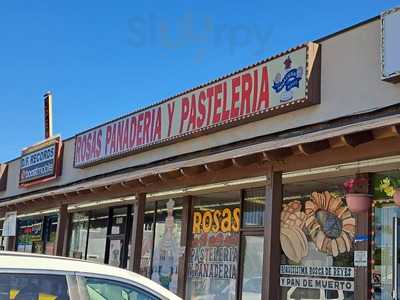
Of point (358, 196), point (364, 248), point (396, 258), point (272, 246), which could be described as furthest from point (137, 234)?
point (396, 258)

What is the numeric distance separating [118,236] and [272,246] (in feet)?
28.5

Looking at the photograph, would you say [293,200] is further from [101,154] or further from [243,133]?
[101,154]

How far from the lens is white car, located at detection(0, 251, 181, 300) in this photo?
3920 mm

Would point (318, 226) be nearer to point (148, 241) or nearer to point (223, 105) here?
point (223, 105)

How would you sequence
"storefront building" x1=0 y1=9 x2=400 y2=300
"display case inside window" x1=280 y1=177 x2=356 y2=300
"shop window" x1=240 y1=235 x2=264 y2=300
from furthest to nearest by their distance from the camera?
"shop window" x1=240 y1=235 x2=264 y2=300
"display case inside window" x1=280 y1=177 x2=356 y2=300
"storefront building" x1=0 y1=9 x2=400 y2=300

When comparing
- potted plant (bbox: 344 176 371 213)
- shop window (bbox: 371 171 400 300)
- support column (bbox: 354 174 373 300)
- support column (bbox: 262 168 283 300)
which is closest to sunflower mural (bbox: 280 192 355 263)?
support column (bbox: 354 174 373 300)

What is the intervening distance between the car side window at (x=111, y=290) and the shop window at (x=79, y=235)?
14742mm

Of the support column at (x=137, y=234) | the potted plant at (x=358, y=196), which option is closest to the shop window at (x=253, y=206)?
the support column at (x=137, y=234)

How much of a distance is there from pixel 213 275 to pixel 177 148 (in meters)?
2.87

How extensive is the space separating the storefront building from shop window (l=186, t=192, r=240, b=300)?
0.12 ft

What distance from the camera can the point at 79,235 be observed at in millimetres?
19266

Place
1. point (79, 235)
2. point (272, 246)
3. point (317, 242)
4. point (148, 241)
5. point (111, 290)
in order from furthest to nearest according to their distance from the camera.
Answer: point (79, 235) < point (148, 241) < point (317, 242) < point (272, 246) < point (111, 290)

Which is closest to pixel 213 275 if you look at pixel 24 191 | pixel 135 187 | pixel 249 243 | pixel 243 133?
pixel 249 243

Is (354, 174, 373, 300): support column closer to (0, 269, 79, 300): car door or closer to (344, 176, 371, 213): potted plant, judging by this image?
(344, 176, 371, 213): potted plant
